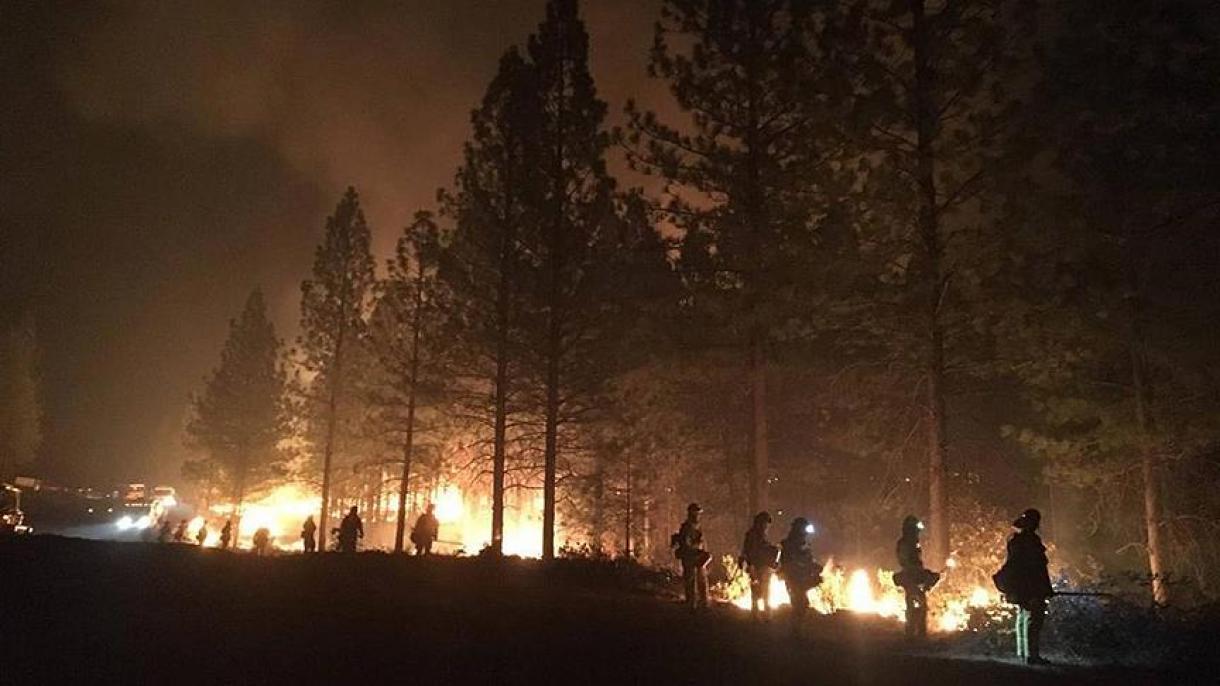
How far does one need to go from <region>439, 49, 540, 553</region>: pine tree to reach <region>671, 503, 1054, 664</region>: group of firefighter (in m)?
11.2

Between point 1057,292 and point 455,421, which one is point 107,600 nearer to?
point 1057,292

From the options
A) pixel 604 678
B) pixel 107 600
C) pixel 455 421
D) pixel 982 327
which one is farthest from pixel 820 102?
pixel 455 421

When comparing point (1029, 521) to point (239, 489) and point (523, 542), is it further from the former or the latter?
point (239, 489)

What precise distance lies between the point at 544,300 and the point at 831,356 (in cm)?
1052

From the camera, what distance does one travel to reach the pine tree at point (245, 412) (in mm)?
48344

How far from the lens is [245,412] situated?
163 ft

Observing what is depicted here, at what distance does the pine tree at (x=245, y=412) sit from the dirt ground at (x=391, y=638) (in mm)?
34487

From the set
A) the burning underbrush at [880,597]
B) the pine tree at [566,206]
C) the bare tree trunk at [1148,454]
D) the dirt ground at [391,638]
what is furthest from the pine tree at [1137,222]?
the pine tree at [566,206]

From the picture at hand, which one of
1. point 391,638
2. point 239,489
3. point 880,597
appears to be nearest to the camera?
point 391,638

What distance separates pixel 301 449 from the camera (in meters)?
46.5

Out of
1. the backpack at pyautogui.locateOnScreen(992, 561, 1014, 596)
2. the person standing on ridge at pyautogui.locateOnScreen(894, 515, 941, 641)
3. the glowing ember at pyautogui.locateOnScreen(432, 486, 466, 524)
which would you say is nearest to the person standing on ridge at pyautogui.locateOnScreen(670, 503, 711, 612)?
the person standing on ridge at pyautogui.locateOnScreen(894, 515, 941, 641)

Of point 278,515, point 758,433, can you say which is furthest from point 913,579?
point 278,515

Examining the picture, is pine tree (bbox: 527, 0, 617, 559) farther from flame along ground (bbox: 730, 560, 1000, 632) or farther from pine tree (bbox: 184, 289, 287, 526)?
pine tree (bbox: 184, 289, 287, 526)

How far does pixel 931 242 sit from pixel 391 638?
11316mm
